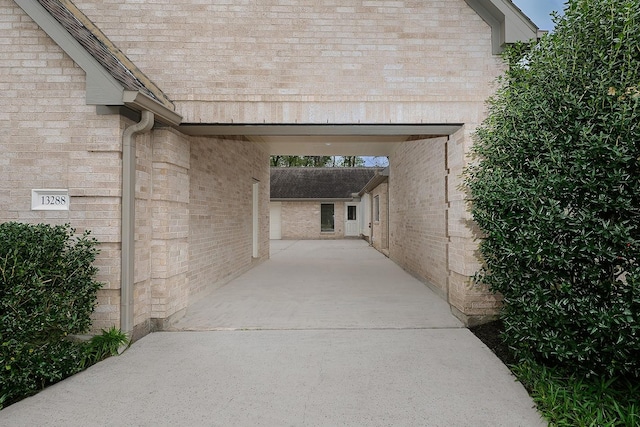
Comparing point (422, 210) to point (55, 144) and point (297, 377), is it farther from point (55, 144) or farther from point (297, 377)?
point (55, 144)

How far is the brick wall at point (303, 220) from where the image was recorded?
73.5ft

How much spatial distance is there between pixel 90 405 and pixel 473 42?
6.24 metres

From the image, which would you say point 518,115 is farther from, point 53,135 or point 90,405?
point 53,135

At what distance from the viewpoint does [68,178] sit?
3.89 m

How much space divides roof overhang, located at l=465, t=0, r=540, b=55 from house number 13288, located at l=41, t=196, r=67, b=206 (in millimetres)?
6109

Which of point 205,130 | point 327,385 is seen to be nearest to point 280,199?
point 205,130

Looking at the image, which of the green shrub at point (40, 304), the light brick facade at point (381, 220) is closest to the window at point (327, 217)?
the light brick facade at point (381, 220)

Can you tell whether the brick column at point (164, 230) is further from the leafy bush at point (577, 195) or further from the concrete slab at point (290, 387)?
the leafy bush at point (577, 195)

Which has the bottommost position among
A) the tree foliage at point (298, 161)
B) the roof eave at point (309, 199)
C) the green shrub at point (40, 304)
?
the green shrub at point (40, 304)

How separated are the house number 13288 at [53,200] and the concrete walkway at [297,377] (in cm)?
195

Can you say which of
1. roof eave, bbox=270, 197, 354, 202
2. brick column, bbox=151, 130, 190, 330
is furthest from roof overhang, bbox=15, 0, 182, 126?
roof eave, bbox=270, 197, 354, 202

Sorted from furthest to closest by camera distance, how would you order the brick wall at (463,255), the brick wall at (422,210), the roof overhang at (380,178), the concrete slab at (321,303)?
the roof overhang at (380,178) → the brick wall at (422,210) → the concrete slab at (321,303) → the brick wall at (463,255)

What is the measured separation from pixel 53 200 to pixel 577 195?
5.44 meters

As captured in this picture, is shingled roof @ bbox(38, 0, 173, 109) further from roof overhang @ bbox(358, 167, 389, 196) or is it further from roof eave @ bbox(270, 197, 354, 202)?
roof eave @ bbox(270, 197, 354, 202)
